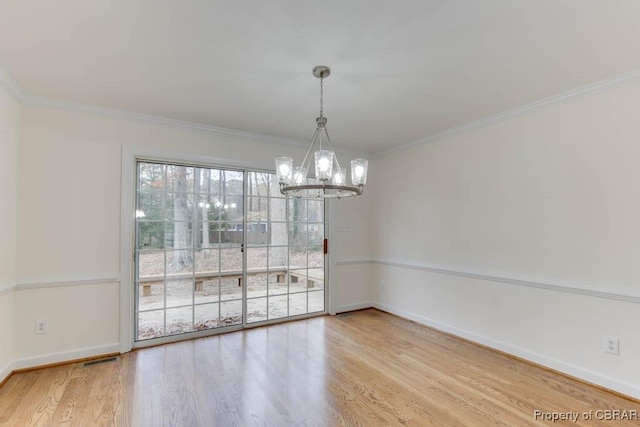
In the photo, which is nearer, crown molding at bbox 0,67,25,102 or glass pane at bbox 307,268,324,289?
crown molding at bbox 0,67,25,102

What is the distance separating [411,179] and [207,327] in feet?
10.5

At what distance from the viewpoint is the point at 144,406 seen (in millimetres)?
2229

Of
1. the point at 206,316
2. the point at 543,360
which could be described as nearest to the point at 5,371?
the point at 206,316

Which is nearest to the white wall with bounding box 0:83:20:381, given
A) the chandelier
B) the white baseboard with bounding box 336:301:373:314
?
the chandelier

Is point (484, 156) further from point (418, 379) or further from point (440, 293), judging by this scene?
point (418, 379)

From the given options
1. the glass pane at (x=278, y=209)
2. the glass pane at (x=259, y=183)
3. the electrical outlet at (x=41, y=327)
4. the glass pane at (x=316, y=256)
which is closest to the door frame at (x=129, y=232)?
the electrical outlet at (x=41, y=327)

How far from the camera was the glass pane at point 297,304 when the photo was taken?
4.25 meters

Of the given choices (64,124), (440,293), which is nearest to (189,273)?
(64,124)

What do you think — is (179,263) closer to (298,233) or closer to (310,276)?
(298,233)

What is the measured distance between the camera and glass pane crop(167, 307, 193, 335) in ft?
11.5

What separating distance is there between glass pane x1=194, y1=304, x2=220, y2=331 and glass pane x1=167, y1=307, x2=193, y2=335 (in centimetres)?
7

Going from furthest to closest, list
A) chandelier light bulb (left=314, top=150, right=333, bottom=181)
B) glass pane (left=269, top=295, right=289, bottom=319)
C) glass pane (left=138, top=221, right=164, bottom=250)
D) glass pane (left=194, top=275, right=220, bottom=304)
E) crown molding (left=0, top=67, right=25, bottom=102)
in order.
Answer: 1. glass pane (left=269, top=295, right=289, bottom=319)
2. glass pane (left=194, top=275, right=220, bottom=304)
3. glass pane (left=138, top=221, right=164, bottom=250)
4. crown molding (left=0, top=67, right=25, bottom=102)
5. chandelier light bulb (left=314, top=150, right=333, bottom=181)

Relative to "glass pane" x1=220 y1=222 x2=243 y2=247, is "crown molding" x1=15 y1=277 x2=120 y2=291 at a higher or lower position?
lower

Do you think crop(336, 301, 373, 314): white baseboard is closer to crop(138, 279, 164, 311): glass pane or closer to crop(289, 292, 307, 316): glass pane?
crop(289, 292, 307, 316): glass pane
